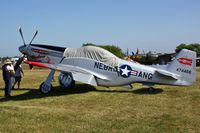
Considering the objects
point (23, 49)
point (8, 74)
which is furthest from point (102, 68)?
point (23, 49)

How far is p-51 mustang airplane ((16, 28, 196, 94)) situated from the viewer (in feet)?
39.9

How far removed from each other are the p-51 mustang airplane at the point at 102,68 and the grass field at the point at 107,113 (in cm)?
60

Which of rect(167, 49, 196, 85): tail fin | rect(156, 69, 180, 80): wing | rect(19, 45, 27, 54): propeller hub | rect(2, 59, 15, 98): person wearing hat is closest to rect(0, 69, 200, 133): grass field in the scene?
rect(167, 49, 196, 85): tail fin

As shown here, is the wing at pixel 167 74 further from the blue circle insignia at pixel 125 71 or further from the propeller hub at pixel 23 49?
the propeller hub at pixel 23 49

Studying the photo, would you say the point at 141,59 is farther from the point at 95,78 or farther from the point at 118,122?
the point at 118,122

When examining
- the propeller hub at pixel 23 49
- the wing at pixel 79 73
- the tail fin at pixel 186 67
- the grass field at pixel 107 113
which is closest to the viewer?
the grass field at pixel 107 113

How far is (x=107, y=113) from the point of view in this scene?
28.2 feet

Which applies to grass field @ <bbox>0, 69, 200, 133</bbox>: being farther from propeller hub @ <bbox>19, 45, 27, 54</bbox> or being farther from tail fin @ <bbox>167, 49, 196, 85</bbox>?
propeller hub @ <bbox>19, 45, 27, 54</bbox>

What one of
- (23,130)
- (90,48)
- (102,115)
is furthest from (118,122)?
(90,48)

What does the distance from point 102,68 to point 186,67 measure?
314 centimetres

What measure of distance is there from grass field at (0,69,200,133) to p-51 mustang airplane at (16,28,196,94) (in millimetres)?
603

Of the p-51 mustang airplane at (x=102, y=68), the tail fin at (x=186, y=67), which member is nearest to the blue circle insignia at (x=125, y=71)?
the p-51 mustang airplane at (x=102, y=68)

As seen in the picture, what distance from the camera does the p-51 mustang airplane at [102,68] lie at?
39.9ft

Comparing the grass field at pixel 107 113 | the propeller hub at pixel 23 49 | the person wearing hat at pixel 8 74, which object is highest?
the propeller hub at pixel 23 49
